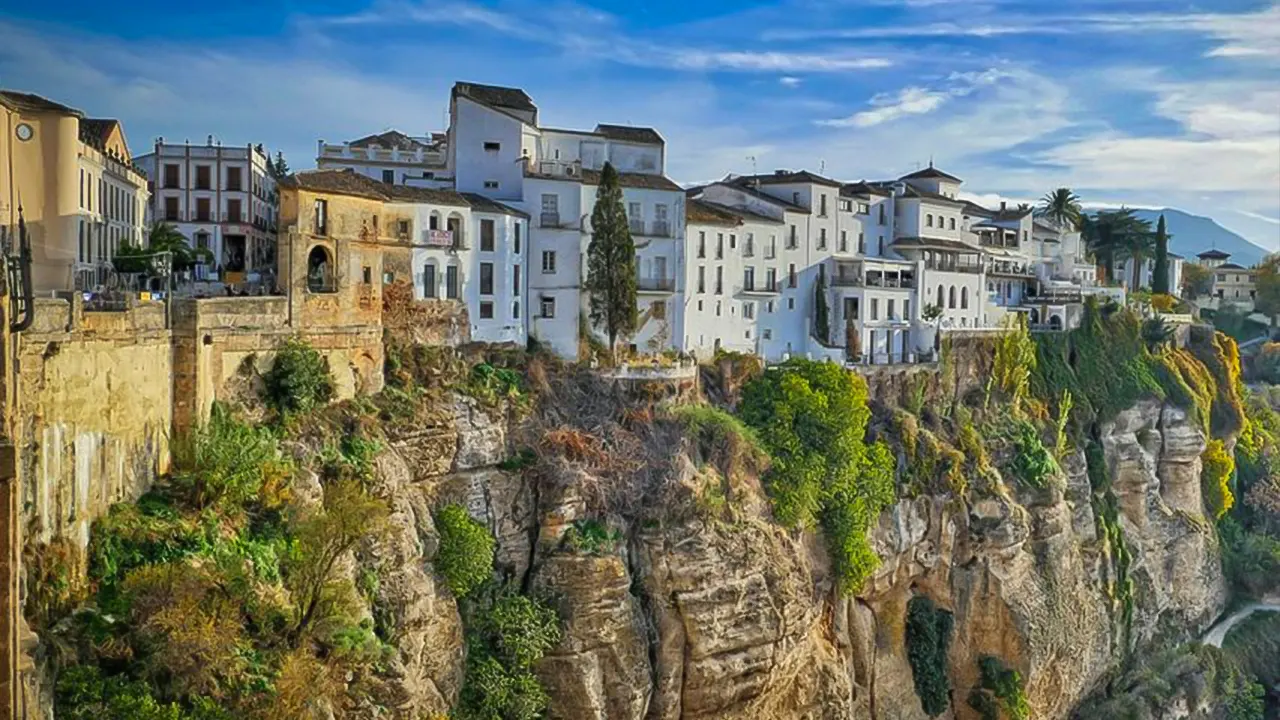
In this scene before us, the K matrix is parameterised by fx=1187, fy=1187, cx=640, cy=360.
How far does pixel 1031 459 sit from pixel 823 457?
40.2ft

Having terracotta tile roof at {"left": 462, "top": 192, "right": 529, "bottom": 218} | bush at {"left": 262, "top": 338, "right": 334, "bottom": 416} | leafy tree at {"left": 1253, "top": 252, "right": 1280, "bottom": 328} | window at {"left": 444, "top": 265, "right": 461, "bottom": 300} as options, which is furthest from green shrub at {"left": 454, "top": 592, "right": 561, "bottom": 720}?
leafy tree at {"left": 1253, "top": 252, "right": 1280, "bottom": 328}

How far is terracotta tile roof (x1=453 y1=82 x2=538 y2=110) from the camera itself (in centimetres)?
3797

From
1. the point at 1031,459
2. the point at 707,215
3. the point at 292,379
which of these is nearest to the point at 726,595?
the point at 292,379

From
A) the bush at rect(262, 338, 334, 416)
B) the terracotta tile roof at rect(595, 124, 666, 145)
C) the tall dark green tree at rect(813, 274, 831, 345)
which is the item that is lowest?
the bush at rect(262, 338, 334, 416)

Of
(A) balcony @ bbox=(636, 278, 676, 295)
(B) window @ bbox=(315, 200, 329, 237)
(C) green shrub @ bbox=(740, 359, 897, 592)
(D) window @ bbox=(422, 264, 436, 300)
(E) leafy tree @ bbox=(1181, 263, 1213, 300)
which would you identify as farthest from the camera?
(E) leafy tree @ bbox=(1181, 263, 1213, 300)

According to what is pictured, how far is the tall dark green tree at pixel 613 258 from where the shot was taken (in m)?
35.6

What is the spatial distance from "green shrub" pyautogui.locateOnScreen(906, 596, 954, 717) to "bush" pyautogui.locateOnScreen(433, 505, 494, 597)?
56.1 feet

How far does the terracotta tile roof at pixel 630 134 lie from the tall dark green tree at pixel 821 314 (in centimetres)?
874

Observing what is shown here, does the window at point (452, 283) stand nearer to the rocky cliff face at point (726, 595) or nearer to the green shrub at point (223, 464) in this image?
the rocky cliff face at point (726, 595)

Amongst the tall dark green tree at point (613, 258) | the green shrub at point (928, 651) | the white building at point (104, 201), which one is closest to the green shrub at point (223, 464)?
the white building at point (104, 201)

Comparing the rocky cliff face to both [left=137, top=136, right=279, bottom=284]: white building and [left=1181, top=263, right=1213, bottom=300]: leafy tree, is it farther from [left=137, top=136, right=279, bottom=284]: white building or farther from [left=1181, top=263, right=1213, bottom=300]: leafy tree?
[left=1181, top=263, right=1213, bottom=300]: leafy tree

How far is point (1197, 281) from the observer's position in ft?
281

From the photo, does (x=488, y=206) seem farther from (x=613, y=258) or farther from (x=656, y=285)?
(x=656, y=285)

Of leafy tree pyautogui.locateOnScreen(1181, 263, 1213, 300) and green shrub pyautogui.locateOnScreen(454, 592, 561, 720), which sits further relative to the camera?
leafy tree pyautogui.locateOnScreen(1181, 263, 1213, 300)
